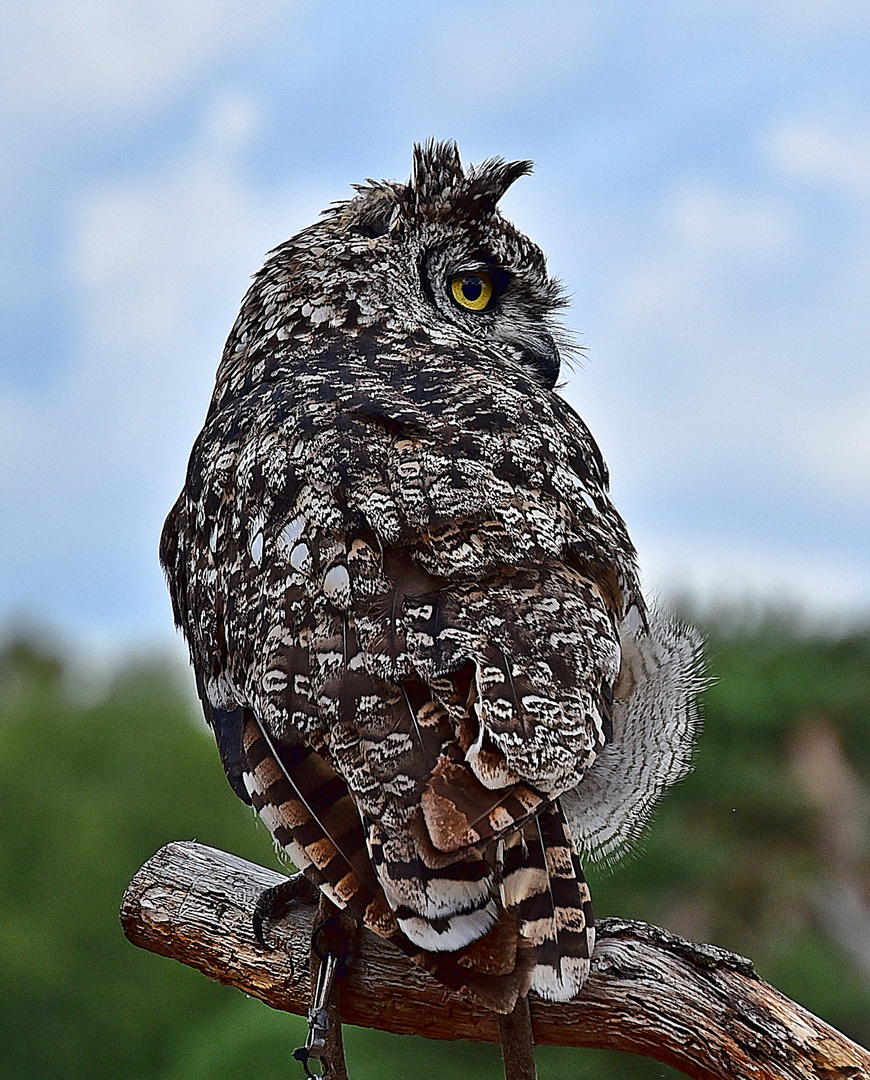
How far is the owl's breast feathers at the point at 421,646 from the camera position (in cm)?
216

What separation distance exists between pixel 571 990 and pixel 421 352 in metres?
1.58

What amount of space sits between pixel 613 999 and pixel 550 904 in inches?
25.1

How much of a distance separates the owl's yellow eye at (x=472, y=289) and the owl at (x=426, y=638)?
276 millimetres

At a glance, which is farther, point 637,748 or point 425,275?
point 425,275

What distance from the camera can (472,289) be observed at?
3.53m

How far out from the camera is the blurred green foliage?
8477 mm

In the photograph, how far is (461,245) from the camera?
3488 millimetres

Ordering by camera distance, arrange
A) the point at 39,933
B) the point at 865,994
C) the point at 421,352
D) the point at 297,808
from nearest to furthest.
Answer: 1. the point at 297,808
2. the point at 421,352
3. the point at 865,994
4. the point at 39,933

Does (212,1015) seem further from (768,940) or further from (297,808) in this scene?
(297,808)

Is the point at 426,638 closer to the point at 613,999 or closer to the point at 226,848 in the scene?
the point at 613,999

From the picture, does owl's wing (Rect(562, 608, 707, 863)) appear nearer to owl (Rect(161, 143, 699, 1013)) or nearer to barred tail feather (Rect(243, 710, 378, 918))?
owl (Rect(161, 143, 699, 1013))

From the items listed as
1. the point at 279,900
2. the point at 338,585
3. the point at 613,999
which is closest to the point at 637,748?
the point at 613,999

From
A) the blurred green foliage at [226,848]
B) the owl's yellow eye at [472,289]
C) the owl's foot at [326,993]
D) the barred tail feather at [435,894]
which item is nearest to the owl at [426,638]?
the barred tail feather at [435,894]

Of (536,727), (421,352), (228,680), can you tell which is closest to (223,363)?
(421,352)
